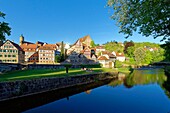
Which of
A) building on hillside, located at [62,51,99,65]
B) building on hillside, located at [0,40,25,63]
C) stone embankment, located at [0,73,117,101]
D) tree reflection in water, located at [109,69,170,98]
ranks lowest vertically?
tree reflection in water, located at [109,69,170,98]

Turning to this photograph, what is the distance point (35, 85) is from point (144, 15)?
18.4 m

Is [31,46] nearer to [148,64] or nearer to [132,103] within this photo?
[148,64]

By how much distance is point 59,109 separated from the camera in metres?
18.4

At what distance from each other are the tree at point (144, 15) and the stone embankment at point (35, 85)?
14.9m

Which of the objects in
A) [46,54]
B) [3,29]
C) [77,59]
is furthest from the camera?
[46,54]

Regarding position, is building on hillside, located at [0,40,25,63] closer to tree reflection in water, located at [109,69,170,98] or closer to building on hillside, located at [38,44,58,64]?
building on hillside, located at [38,44,58,64]

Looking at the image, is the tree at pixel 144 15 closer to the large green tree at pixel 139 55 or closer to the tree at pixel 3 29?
the tree at pixel 3 29

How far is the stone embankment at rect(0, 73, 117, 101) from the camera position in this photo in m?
Answer: 21.0

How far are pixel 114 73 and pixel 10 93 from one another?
34.9 meters

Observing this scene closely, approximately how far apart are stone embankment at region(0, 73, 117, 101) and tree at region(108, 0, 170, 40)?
14897 millimetres

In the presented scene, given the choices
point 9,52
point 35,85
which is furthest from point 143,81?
point 9,52

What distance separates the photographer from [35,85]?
24.6 metres

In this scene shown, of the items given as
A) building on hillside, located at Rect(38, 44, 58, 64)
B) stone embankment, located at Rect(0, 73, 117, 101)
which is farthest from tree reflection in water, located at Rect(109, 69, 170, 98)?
building on hillside, located at Rect(38, 44, 58, 64)

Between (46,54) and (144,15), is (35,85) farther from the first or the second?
(46,54)
